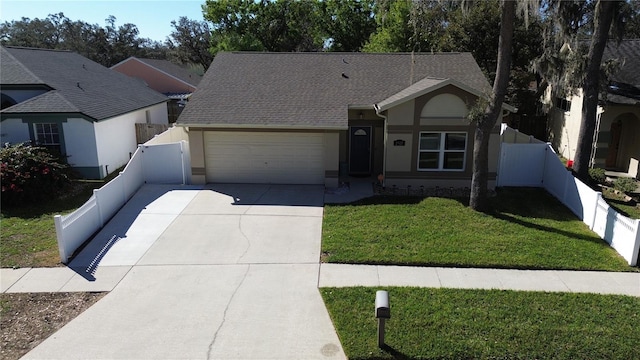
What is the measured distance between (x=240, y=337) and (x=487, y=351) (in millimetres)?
3833

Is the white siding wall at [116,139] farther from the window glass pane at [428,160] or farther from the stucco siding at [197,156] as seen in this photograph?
the window glass pane at [428,160]

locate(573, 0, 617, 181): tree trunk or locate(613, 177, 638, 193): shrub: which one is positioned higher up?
locate(573, 0, 617, 181): tree trunk

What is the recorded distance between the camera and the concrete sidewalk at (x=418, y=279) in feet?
29.5

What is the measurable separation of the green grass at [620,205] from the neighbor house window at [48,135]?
1902cm

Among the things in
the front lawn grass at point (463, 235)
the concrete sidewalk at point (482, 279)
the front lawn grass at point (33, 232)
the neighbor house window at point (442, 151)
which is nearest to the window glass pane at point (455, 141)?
the neighbor house window at point (442, 151)

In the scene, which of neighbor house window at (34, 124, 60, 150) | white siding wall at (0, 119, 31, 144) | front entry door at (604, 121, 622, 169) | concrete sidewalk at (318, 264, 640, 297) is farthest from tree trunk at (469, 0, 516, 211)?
white siding wall at (0, 119, 31, 144)

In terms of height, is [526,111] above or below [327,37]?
below

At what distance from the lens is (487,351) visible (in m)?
6.87

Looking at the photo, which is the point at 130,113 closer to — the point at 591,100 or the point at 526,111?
the point at 591,100

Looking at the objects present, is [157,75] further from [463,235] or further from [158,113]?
[463,235]

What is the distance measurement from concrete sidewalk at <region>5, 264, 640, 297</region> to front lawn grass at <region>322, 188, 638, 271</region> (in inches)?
10.6

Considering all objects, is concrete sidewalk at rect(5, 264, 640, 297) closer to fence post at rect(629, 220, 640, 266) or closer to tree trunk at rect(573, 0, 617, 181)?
fence post at rect(629, 220, 640, 266)

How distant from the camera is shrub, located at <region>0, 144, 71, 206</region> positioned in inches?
542

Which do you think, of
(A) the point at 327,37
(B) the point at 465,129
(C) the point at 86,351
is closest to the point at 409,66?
(B) the point at 465,129
